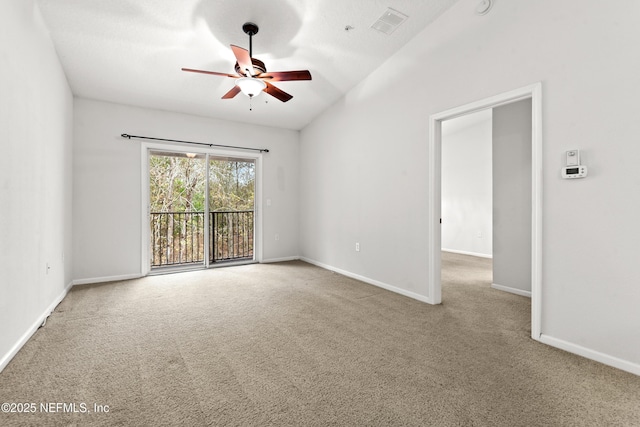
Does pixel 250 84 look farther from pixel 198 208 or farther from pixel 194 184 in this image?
pixel 198 208

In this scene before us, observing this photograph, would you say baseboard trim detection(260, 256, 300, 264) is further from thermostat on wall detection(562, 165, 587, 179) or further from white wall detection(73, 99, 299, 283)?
thermostat on wall detection(562, 165, 587, 179)

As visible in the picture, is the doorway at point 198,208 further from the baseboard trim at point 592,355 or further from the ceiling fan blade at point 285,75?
the baseboard trim at point 592,355

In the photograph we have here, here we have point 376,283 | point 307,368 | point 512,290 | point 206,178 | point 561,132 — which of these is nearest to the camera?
point 307,368

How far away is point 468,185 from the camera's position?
6.66 meters

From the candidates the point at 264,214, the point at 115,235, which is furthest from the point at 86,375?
the point at 264,214

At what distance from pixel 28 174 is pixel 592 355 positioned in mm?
4497

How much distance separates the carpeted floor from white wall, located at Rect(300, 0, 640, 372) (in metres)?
0.42

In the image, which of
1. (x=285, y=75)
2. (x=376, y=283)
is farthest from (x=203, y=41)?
(x=376, y=283)

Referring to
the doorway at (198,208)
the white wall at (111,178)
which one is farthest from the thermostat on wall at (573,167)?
the white wall at (111,178)

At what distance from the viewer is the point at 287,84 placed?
417 cm

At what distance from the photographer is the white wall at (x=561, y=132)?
195cm

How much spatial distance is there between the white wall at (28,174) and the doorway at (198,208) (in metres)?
1.74

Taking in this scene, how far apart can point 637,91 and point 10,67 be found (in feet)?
14.0

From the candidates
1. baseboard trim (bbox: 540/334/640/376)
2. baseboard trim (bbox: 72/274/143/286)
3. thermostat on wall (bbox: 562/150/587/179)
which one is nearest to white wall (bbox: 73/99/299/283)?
baseboard trim (bbox: 72/274/143/286)
